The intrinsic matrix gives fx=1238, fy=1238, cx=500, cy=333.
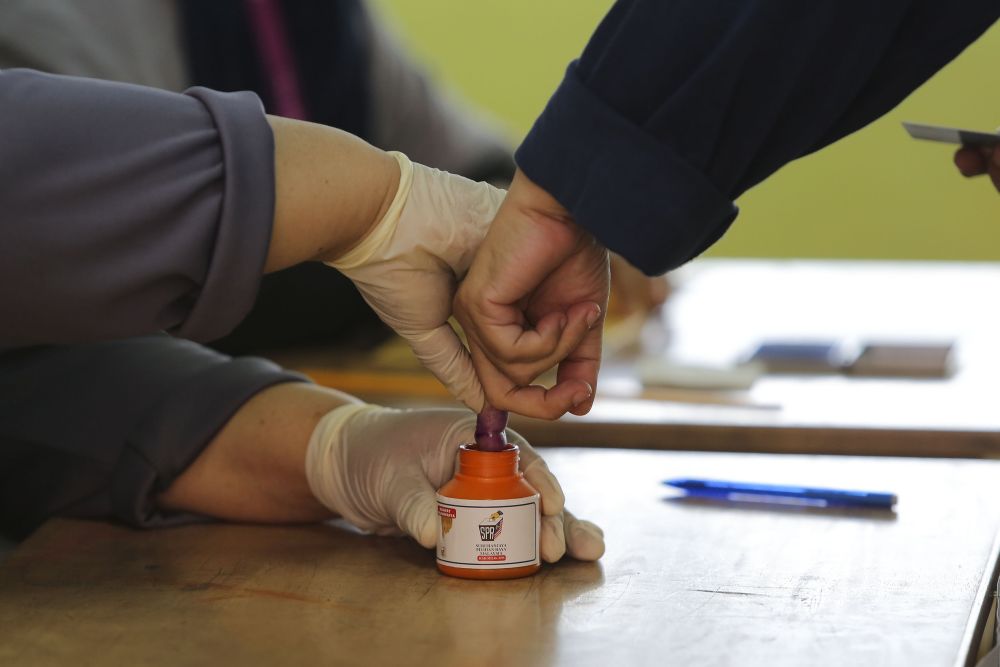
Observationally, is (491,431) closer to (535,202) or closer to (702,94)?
(535,202)

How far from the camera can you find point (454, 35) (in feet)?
13.5

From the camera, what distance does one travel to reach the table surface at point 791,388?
124 cm

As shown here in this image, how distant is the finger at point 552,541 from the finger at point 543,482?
12mm

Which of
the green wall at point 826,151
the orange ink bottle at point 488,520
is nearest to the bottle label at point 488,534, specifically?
the orange ink bottle at point 488,520

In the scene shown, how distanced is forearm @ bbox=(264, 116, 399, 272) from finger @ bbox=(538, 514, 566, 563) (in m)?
0.24

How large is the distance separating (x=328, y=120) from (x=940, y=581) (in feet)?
4.75

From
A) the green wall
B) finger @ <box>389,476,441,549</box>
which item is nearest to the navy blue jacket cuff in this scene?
finger @ <box>389,476,441,549</box>

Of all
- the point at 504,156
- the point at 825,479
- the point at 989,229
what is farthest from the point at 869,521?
the point at 989,229

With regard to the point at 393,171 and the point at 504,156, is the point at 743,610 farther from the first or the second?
the point at 504,156

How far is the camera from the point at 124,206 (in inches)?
30.2

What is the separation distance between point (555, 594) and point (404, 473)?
164 mm

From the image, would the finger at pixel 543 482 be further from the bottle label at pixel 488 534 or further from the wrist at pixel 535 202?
the wrist at pixel 535 202

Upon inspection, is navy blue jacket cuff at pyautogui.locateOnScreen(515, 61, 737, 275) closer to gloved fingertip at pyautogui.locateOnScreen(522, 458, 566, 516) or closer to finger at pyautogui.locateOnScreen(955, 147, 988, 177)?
gloved fingertip at pyautogui.locateOnScreen(522, 458, 566, 516)

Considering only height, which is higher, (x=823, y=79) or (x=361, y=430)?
(x=823, y=79)
